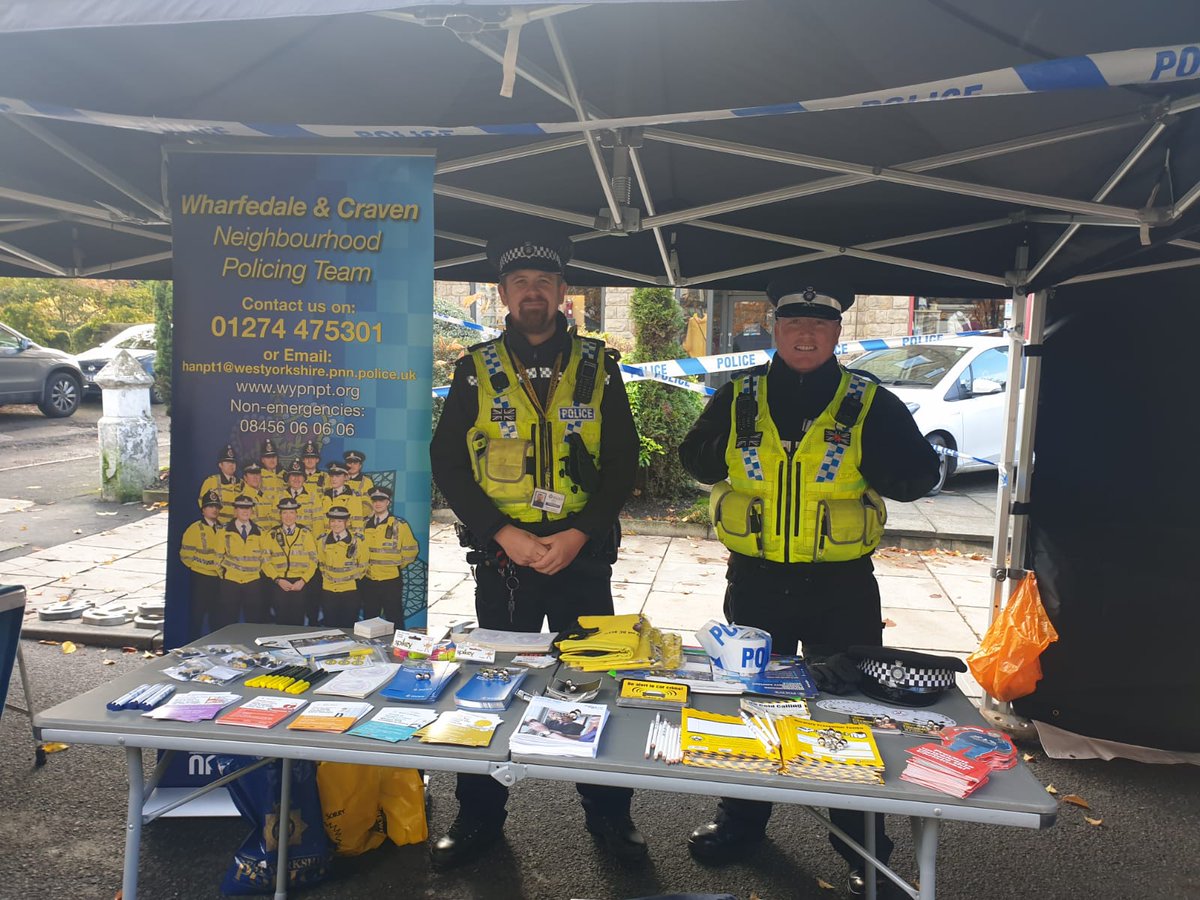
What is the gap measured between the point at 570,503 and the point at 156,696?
4.48 ft

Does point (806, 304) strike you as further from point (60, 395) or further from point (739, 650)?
point (60, 395)

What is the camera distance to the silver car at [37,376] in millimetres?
12578

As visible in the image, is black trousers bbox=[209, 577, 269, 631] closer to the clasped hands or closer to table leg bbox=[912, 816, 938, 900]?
the clasped hands

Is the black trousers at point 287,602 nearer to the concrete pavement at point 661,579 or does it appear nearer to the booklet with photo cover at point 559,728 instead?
the booklet with photo cover at point 559,728

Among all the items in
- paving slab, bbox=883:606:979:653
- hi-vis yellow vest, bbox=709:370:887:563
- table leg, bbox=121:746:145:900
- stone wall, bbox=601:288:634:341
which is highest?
stone wall, bbox=601:288:634:341

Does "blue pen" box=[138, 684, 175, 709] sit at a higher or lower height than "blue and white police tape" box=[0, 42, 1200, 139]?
lower

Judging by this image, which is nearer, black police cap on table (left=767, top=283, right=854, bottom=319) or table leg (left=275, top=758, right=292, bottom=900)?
table leg (left=275, top=758, right=292, bottom=900)

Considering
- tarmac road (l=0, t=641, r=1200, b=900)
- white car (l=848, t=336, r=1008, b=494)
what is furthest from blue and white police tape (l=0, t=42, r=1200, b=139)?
white car (l=848, t=336, r=1008, b=494)

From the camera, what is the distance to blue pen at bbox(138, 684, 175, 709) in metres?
2.01

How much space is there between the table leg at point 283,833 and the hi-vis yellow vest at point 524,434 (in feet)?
3.61

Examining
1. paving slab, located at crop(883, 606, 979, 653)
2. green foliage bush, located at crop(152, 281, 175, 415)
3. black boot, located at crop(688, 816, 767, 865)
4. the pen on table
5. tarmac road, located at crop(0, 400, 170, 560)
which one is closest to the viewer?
the pen on table

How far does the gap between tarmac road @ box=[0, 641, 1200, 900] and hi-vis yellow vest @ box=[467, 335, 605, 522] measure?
4.17ft

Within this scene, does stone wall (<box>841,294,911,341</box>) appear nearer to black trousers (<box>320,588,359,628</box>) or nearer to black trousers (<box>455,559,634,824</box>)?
black trousers (<box>455,559,634,824</box>)

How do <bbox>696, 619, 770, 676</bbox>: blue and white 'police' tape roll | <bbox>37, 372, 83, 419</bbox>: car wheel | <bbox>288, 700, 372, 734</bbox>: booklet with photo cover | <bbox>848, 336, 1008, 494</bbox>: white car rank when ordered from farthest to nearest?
<bbox>37, 372, 83, 419</bbox>: car wheel → <bbox>848, 336, 1008, 494</bbox>: white car → <bbox>696, 619, 770, 676</bbox>: blue and white 'police' tape roll → <bbox>288, 700, 372, 734</bbox>: booklet with photo cover
